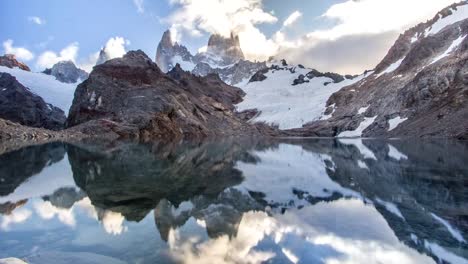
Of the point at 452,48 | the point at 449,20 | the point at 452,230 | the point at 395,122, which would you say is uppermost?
the point at 449,20

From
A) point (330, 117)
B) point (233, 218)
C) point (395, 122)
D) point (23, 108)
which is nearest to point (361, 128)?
point (395, 122)

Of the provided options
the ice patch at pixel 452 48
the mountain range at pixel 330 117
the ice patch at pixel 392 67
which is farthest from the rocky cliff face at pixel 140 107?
the ice patch at pixel 392 67

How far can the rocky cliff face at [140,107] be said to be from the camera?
366ft

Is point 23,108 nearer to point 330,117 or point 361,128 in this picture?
point 330,117

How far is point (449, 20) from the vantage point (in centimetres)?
18288

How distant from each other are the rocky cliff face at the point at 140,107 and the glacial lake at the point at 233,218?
263ft

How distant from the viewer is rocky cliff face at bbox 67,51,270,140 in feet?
366

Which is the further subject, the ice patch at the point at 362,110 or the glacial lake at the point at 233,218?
the ice patch at the point at 362,110

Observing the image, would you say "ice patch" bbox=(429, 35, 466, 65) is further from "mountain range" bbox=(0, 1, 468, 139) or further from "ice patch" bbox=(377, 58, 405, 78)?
"ice patch" bbox=(377, 58, 405, 78)

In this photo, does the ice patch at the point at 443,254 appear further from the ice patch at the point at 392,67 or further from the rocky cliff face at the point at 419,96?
the ice patch at the point at 392,67

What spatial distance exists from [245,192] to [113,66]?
437 ft

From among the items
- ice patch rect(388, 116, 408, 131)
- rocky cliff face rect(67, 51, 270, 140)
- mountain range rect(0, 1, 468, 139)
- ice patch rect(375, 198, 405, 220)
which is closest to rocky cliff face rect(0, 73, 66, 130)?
mountain range rect(0, 1, 468, 139)

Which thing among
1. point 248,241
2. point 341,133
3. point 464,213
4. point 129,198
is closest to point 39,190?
Answer: point 129,198

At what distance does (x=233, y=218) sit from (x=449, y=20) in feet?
662
